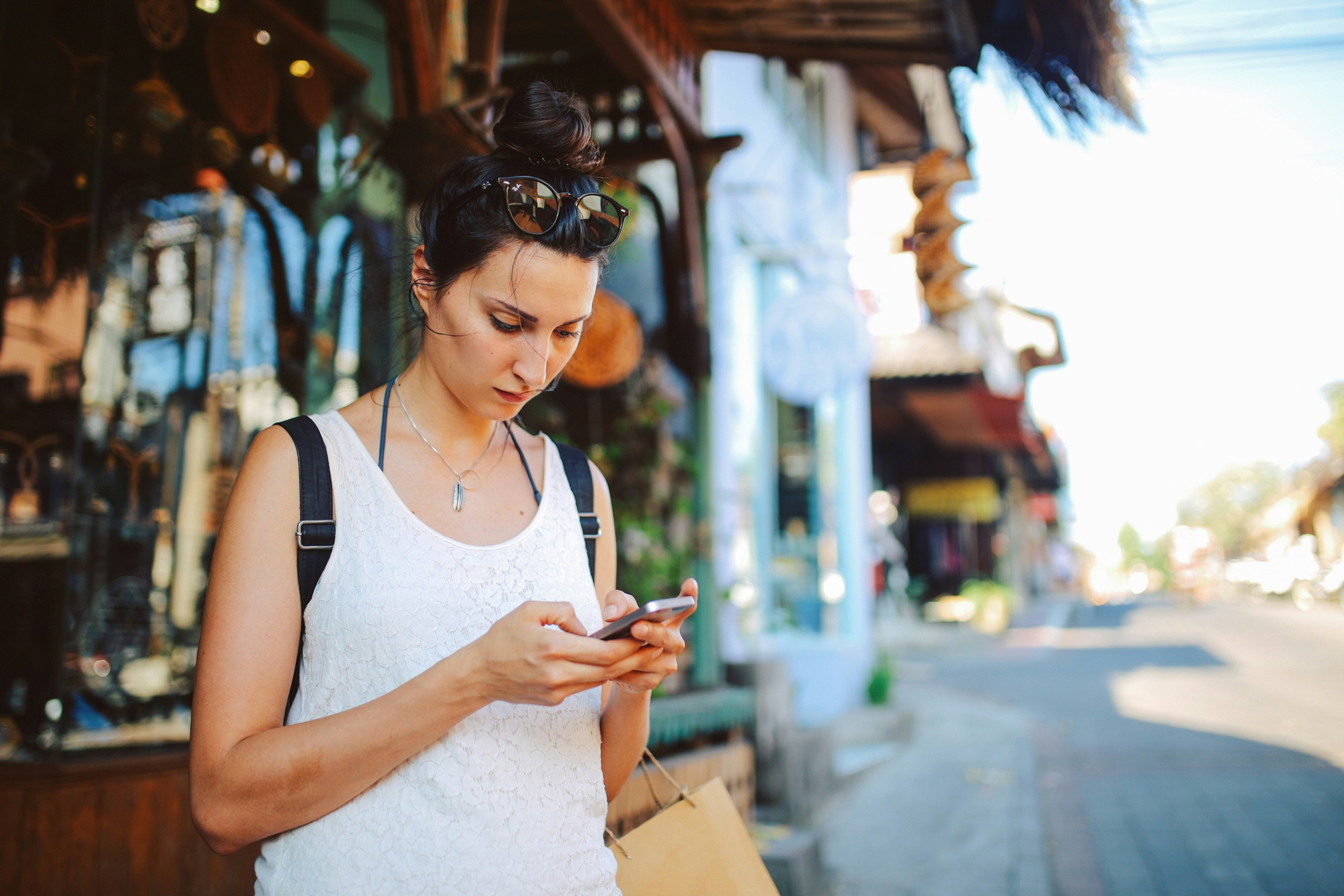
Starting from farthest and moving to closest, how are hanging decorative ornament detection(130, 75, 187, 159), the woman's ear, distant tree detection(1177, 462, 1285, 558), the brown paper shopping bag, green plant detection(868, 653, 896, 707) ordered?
distant tree detection(1177, 462, 1285, 558) → green plant detection(868, 653, 896, 707) → hanging decorative ornament detection(130, 75, 187, 159) → the brown paper shopping bag → the woman's ear

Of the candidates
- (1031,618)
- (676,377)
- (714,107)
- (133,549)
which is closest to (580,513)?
(133,549)

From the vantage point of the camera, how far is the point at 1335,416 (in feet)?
166

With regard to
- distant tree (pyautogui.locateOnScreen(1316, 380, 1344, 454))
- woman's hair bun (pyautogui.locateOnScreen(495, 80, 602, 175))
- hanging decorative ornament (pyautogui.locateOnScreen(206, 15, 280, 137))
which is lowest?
Answer: woman's hair bun (pyautogui.locateOnScreen(495, 80, 602, 175))

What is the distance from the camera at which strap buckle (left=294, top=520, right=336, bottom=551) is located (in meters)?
1.17

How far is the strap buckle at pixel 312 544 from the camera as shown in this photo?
3.83 ft

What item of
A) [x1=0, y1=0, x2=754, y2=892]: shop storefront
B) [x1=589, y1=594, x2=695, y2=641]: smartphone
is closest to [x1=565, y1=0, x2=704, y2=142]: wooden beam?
[x1=0, y1=0, x2=754, y2=892]: shop storefront

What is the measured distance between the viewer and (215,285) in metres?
3.88

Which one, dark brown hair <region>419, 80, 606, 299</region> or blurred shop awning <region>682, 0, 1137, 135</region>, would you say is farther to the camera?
blurred shop awning <region>682, 0, 1137, 135</region>

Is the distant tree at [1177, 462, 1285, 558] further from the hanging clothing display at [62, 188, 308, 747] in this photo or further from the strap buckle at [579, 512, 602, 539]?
the strap buckle at [579, 512, 602, 539]

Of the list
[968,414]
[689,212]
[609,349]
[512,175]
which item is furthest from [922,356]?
[512,175]

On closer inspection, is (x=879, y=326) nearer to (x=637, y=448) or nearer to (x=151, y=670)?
(x=637, y=448)

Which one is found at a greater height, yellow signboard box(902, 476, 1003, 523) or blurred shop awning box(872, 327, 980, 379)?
blurred shop awning box(872, 327, 980, 379)

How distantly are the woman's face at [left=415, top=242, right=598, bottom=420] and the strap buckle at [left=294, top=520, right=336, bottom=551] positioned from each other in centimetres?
29

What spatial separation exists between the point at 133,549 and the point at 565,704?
9.23ft
